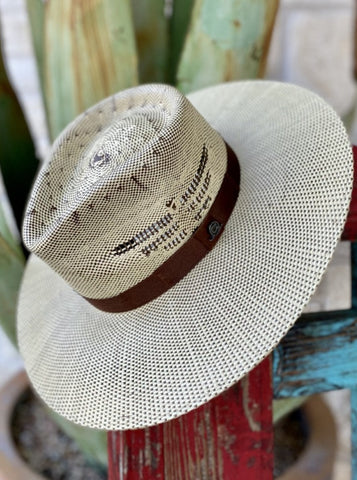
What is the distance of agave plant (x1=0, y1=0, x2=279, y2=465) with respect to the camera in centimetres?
57

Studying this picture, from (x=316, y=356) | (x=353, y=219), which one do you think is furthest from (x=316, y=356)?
(x=353, y=219)

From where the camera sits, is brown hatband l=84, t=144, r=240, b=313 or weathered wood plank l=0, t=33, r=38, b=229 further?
weathered wood plank l=0, t=33, r=38, b=229

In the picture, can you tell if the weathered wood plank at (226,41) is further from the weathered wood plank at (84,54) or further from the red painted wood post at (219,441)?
the red painted wood post at (219,441)

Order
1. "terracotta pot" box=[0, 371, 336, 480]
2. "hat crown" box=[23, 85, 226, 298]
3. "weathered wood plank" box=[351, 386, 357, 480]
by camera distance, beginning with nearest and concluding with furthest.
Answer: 1. "hat crown" box=[23, 85, 226, 298]
2. "weathered wood plank" box=[351, 386, 357, 480]
3. "terracotta pot" box=[0, 371, 336, 480]

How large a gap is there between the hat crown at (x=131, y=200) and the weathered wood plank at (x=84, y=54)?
7.5 inches

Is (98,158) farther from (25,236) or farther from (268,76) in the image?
(268,76)

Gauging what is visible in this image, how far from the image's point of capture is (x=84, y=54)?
1.94 ft

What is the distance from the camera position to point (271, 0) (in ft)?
1.82

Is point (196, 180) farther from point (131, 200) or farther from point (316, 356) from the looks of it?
point (316, 356)

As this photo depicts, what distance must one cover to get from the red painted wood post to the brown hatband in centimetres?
11

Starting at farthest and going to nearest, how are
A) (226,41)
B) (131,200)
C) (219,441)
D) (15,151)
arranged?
(15,151) < (226,41) < (219,441) < (131,200)

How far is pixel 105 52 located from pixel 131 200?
285 mm

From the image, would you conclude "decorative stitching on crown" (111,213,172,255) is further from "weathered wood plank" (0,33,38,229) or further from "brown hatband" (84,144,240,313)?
"weathered wood plank" (0,33,38,229)

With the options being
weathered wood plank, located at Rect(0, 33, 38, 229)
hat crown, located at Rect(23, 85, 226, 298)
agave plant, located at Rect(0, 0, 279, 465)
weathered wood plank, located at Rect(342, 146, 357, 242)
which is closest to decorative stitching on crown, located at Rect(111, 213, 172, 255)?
hat crown, located at Rect(23, 85, 226, 298)
